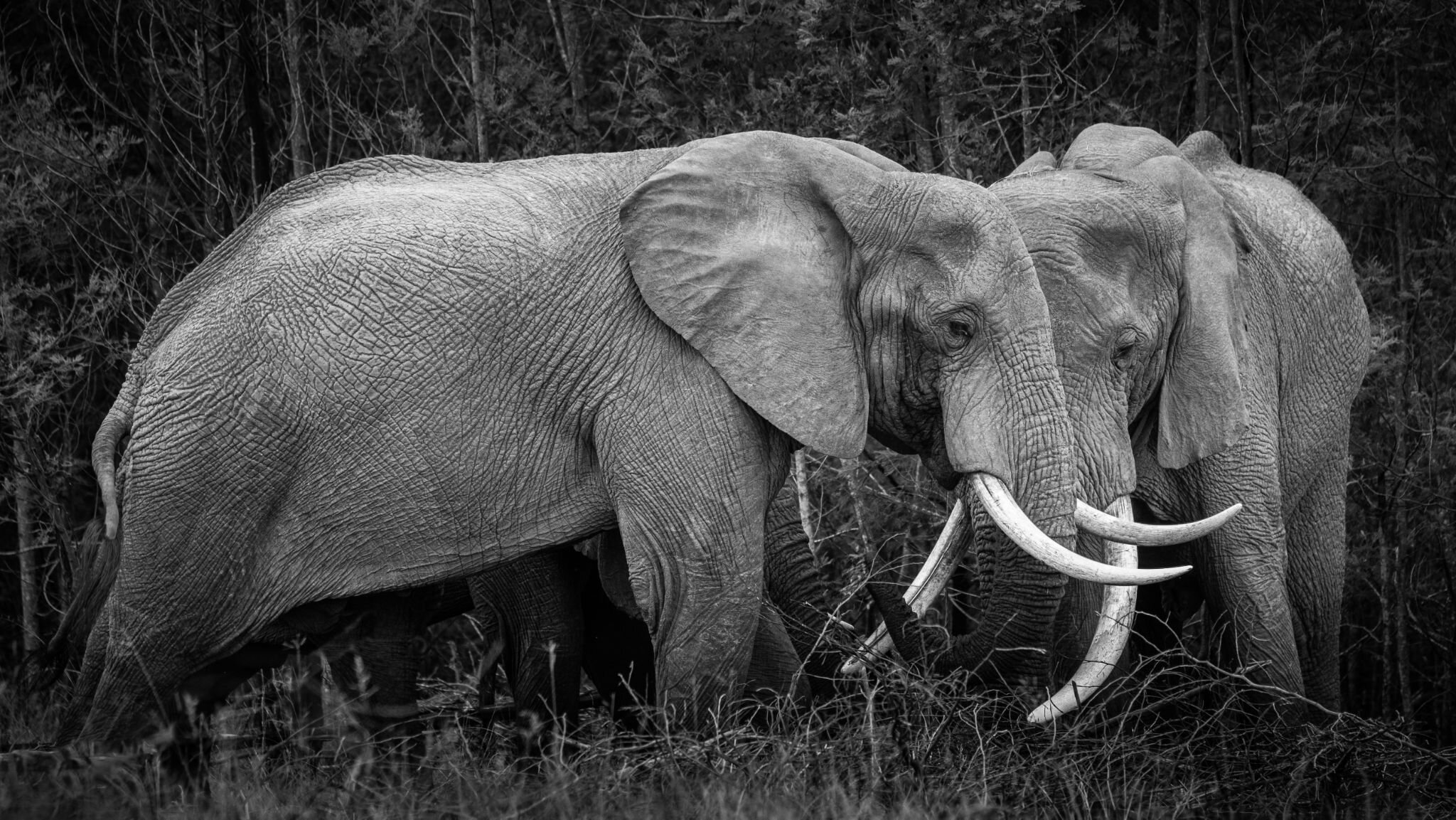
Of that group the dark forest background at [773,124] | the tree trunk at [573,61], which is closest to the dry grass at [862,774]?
the dark forest background at [773,124]

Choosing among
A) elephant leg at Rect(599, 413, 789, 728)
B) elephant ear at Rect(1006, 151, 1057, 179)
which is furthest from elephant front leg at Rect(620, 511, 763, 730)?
elephant ear at Rect(1006, 151, 1057, 179)

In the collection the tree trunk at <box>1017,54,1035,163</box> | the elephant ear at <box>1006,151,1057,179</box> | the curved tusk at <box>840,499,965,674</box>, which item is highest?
the tree trunk at <box>1017,54,1035,163</box>

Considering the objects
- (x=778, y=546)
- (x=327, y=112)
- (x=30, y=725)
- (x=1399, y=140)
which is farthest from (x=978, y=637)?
(x=327, y=112)

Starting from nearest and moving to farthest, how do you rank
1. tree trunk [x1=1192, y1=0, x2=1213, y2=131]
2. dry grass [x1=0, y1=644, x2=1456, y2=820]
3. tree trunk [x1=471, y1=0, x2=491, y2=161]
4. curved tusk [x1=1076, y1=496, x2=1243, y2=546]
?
1. dry grass [x1=0, y1=644, x2=1456, y2=820]
2. curved tusk [x1=1076, y1=496, x2=1243, y2=546]
3. tree trunk [x1=1192, y1=0, x2=1213, y2=131]
4. tree trunk [x1=471, y1=0, x2=491, y2=161]

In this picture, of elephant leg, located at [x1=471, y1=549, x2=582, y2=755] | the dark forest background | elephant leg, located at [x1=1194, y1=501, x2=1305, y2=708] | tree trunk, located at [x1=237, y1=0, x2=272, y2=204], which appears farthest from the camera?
tree trunk, located at [x1=237, y1=0, x2=272, y2=204]

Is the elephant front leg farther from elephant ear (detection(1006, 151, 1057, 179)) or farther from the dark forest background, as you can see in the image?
the dark forest background

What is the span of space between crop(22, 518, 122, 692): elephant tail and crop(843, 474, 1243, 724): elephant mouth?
8.73 feet

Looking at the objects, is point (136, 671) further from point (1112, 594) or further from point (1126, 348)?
point (1126, 348)

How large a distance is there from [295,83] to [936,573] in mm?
5053

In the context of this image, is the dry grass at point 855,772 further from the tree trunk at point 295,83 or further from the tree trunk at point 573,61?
the tree trunk at point 573,61

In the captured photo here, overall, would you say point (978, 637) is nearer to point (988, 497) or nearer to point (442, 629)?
point (988, 497)

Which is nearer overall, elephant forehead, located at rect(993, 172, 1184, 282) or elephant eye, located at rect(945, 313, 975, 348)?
elephant eye, located at rect(945, 313, 975, 348)

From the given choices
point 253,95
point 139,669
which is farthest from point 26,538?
point 139,669

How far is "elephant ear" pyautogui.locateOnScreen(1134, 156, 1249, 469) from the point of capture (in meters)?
6.52
